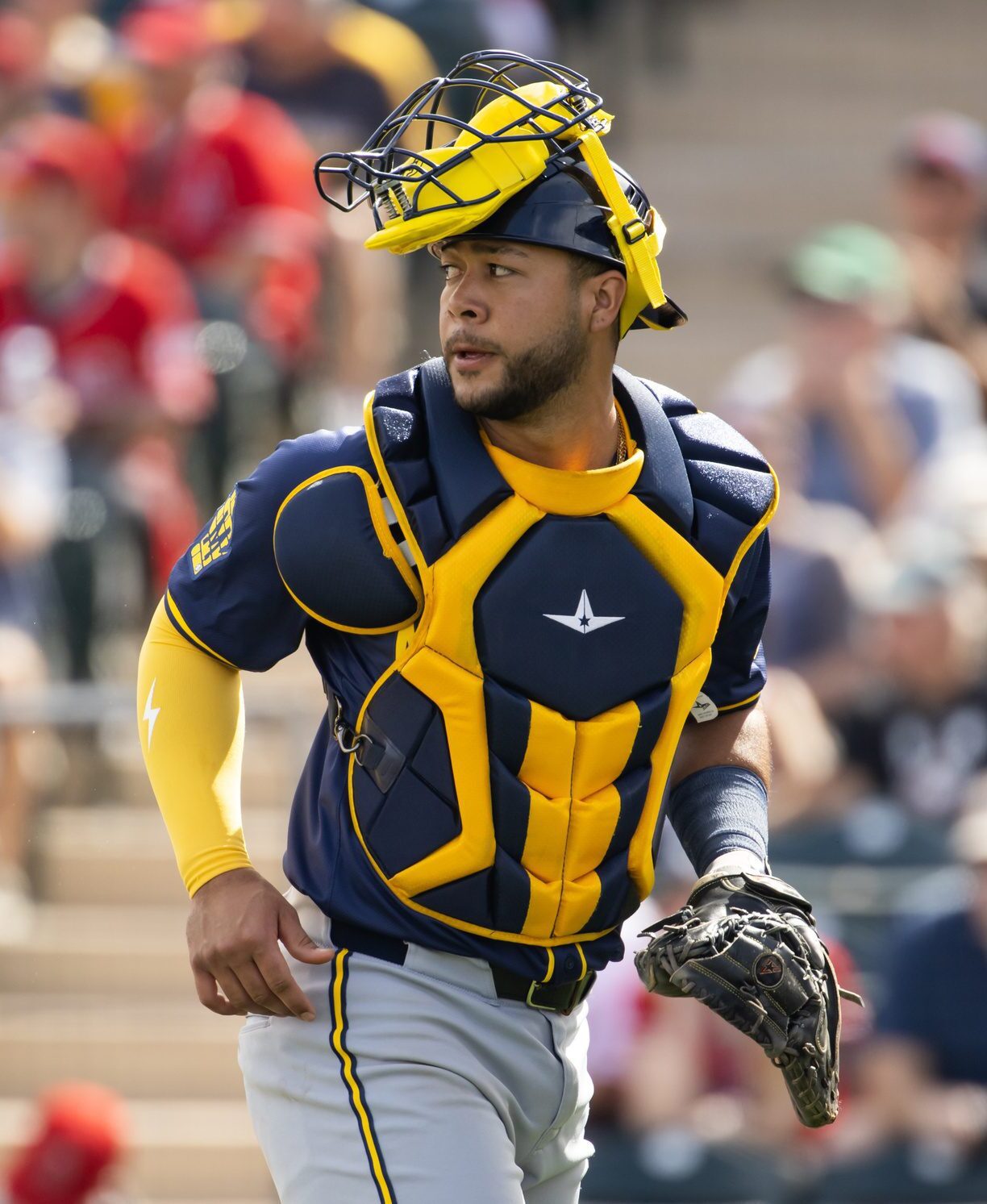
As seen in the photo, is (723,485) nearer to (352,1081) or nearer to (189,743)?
(189,743)

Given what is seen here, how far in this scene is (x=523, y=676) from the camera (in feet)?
9.61

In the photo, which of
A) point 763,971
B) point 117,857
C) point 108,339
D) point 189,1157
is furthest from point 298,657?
point 763,971

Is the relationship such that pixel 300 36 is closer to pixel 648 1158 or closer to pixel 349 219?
pixel 349 219

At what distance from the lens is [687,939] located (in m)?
2.91

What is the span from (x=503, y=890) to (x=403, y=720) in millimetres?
273

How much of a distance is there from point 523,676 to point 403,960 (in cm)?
44

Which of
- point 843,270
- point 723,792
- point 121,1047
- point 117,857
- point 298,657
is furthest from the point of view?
point 298,657

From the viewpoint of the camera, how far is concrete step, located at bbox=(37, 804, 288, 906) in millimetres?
→ 6875

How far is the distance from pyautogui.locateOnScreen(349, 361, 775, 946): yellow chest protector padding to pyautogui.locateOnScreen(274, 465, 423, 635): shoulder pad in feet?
0.10

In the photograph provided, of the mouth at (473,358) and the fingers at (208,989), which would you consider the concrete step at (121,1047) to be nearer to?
the fingers at (208,989)

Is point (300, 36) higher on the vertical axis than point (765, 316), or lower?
higher

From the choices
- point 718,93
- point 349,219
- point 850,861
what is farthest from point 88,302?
point 718,93

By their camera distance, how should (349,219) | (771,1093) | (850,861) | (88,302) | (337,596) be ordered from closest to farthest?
1. (337,596)
2. (771,1093)
3. (850,861)
4. (88,302)
5. (349,219)

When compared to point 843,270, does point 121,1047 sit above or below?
below
